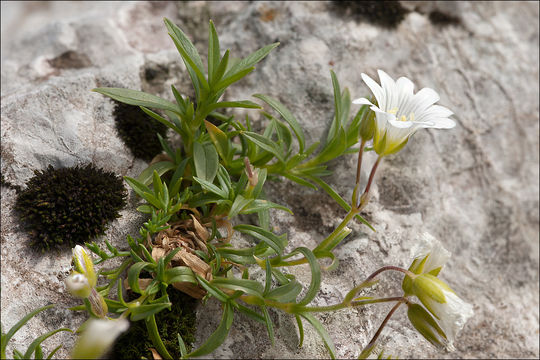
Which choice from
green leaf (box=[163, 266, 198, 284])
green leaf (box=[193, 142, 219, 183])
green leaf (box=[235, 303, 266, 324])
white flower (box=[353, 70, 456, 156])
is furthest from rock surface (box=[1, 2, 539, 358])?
white flower (box=[353, 70, 456, 156])

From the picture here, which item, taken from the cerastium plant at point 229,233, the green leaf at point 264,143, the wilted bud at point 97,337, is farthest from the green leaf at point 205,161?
the wilted bud at point 97,337

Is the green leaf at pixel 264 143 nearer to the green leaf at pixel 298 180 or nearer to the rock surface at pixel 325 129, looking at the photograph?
the green leaf at pixel 298 180

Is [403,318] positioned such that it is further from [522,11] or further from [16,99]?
[522,11]

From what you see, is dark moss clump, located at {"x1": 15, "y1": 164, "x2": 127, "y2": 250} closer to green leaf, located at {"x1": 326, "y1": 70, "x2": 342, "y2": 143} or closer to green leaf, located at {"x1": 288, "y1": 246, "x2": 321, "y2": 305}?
green leaf, located at {"x1": 288, "y1": 246, "x2": 321, "y2": 305}

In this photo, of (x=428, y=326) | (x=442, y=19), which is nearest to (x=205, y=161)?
(x=428, y=326)

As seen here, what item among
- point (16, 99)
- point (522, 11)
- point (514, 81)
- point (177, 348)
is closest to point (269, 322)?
point (177, 348)
